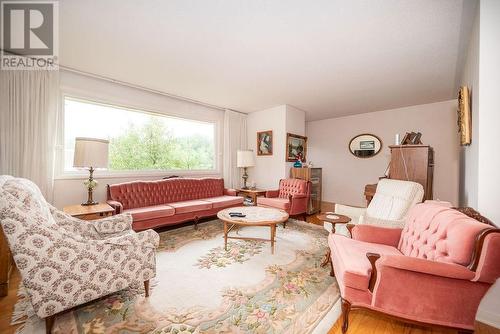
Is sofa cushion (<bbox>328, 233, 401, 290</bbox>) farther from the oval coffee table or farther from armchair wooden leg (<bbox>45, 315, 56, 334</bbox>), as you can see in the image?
armchair wooden leg (<bbox>45, 315, 56, 334</bbox>)

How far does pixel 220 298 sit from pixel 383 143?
5476mm

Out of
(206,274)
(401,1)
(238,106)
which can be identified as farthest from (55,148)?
(401,1)

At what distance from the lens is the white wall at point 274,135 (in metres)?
5.13

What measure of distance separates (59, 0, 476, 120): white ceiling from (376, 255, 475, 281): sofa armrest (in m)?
2.11

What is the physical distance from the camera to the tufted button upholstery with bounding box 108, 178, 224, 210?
3.56 m

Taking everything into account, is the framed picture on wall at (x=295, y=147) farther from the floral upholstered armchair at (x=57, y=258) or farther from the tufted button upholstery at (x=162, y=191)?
the floral upholstered armchair at (x=57, y=258)

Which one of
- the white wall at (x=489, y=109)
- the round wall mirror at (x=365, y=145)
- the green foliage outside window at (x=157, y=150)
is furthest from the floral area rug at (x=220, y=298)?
the round wall mirror at (x=365, y=145)

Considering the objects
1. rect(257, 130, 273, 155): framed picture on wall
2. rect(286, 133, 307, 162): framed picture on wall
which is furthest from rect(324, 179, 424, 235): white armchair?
rect(257, 130, 273, 155): framed picture on wall

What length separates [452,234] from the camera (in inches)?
54.1

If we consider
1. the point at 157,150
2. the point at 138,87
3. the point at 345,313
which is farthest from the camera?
the point at 157,150

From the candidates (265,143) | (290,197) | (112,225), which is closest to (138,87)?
(112,225)

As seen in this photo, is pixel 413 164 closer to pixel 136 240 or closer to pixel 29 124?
pixel 136 240

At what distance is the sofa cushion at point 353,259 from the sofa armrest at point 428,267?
0.18 meters

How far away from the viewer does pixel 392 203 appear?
9.07ft
